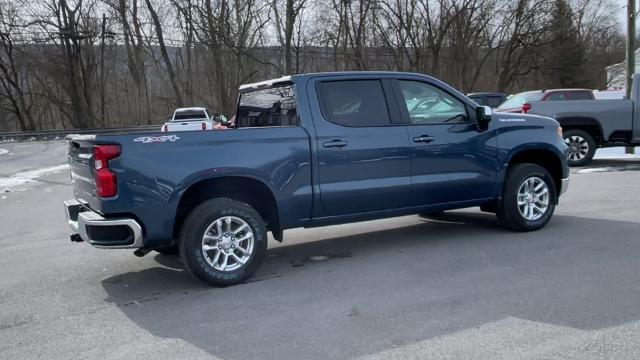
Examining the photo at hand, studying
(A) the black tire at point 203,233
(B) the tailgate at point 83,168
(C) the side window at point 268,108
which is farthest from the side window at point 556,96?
(B) the tailgate at point 83,168

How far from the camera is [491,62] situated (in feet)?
177

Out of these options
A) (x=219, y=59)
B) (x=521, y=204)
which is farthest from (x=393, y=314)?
(x=219, y=59)

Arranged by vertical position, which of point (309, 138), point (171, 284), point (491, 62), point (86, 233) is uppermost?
point (491, 62)

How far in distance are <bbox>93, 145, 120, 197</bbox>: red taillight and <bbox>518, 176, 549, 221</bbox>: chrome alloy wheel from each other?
14.8 feet

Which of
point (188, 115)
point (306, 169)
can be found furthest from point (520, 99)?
point (188, 115)

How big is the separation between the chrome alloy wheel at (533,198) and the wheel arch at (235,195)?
10.1 feet

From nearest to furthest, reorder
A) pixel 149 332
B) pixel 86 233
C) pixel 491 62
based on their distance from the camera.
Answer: pixel 149 332
pixel 86 233
pixel 491 62

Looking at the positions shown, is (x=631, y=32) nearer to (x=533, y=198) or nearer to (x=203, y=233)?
(x=533, y=198)

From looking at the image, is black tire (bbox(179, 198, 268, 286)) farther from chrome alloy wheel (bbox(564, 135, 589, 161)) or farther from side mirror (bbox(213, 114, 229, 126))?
chrome alloy wheel (bbox(564, 135, 589, 161))

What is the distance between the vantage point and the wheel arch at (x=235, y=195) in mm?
5105

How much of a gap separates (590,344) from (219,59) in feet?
139

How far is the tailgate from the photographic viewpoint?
15.6 ft

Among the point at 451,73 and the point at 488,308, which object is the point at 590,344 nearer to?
the point at 488,308

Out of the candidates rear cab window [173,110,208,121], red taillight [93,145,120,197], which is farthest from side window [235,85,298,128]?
rear cab window [173,110,208,121]
